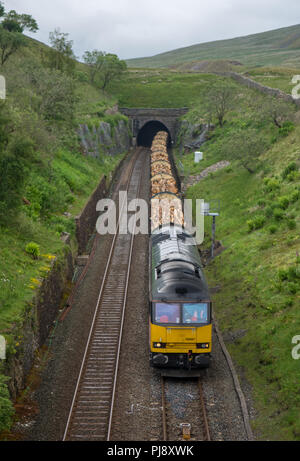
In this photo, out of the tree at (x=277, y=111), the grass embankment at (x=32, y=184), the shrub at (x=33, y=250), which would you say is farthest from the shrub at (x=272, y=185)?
the shrub at (x=33, y=250)

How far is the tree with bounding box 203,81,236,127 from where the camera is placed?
5850 centimetres

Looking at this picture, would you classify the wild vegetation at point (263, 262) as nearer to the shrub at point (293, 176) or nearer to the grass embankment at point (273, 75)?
the shrub at point (293, 176)

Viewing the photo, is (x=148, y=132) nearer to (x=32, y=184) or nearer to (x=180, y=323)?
(x=32, y=184)

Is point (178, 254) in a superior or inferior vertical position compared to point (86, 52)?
inferior

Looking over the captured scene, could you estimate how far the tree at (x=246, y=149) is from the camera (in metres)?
38.8

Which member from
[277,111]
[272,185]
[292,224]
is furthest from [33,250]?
[277,111]

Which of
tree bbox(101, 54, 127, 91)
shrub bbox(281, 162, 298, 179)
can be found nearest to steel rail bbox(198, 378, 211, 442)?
shrub bbox(281, 162, 298, 179)

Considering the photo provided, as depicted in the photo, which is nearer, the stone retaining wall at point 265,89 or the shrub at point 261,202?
the shrub at point 261,202

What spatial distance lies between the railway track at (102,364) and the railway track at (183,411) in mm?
1977

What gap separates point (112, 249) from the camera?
31.9m

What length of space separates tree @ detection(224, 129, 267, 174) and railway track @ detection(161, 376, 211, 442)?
1022 inches
